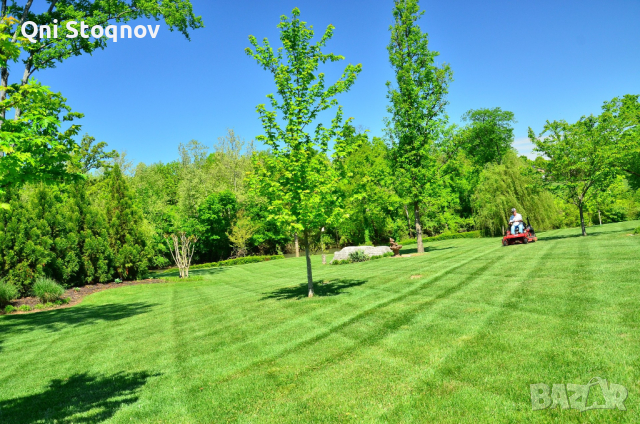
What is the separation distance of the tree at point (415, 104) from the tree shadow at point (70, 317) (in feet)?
53.6

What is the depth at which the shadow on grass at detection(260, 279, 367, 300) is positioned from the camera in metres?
10.3

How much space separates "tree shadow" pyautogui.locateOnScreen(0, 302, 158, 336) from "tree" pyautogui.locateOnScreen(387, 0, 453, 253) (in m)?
16.3

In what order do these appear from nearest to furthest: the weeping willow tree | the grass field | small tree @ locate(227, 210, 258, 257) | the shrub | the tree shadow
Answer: the grass field
the tree shadow
the shrub
the weeping willow tree
small tree @ locate(227, 210, 258, 257)

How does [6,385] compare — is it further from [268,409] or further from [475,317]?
[475,317]

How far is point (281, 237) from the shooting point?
125 feet

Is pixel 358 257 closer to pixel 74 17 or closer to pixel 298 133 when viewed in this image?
pixel 298 133

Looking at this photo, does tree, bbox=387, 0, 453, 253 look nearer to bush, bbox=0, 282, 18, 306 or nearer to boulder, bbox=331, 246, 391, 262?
boulder, bbox=331, 246, 391, 262

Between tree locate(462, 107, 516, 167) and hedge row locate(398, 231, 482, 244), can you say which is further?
tree locate(462, 107, 516, 167)

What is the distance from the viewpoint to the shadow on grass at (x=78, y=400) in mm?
3969

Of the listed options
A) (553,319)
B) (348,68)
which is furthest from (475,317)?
(348,68)

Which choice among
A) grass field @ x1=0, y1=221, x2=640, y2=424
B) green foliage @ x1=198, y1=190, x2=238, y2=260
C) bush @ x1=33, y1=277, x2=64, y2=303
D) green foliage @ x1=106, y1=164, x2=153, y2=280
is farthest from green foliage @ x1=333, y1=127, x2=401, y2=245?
bush @ x1=33, y1=277, x2=64, y2=303

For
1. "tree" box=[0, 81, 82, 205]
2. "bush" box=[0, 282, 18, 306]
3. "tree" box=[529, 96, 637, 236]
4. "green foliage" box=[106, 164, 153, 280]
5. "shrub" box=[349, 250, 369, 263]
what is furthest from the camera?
"shrub" box=[349, 250, 369, 263]
